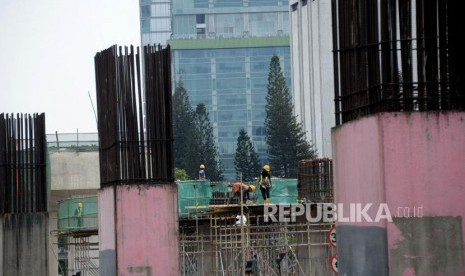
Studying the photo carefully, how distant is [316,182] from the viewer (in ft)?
135

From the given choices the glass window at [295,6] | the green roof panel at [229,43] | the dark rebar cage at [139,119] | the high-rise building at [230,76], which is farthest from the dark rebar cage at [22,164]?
the green roof panel at [229,43]

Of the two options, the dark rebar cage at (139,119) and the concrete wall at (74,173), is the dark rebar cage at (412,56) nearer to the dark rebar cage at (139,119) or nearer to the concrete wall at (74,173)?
the dark rebar cage at (139,119)

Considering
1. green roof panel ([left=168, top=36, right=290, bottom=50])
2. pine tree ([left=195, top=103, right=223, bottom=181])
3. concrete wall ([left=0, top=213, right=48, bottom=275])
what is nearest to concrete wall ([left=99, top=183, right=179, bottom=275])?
concrete wall ([left=0, top=213, right=48, bottom=275])

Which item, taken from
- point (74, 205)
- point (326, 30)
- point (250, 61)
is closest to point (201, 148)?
point (326, 30)

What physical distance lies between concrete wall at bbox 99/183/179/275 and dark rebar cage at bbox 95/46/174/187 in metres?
0.36

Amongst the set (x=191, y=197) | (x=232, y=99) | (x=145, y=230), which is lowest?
(x=145, y=230)

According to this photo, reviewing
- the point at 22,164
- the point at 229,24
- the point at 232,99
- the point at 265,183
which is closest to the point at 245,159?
the point at 265,183

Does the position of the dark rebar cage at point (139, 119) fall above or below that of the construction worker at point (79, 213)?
above

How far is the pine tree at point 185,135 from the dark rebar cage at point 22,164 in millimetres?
65815

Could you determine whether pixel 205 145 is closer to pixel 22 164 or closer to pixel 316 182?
pixel 316 182

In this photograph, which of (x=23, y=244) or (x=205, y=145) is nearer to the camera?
(x=23, y=244)

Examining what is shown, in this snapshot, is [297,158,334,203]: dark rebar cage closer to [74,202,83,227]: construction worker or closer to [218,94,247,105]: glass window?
[74,202,83,227]: construction worker

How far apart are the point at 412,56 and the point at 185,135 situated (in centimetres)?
8940

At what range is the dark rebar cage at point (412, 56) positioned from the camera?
15805 millimetres
